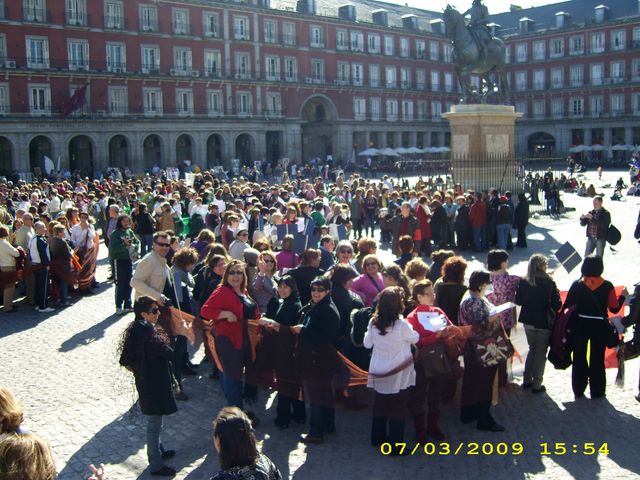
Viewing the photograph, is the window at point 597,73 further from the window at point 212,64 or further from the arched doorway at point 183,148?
the arched doorway at point 183,148

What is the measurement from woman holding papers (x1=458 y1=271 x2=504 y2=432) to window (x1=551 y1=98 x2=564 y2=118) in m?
75.1

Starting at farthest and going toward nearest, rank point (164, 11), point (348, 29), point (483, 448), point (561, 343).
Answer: point (348, 29) < point (164, 11) < point (561, 343) < point (483, 448)

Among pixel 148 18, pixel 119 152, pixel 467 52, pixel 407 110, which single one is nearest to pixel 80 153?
pixel 119 152

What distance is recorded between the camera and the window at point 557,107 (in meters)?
77.4

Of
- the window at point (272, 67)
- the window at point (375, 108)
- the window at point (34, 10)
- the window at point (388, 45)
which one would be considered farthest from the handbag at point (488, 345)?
the window at point (388, 45)

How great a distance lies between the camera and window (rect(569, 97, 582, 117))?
7606 centimetres

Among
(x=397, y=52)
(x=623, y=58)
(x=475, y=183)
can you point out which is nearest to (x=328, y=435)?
(x=475, y=183)

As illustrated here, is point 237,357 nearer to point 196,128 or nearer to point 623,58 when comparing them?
point 196,128

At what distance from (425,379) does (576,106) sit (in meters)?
75.3

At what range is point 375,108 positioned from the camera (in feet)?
234

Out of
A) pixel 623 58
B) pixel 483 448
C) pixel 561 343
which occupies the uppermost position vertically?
pixel 623 58

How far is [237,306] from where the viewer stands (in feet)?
25.6

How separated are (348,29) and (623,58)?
28033 millimetres

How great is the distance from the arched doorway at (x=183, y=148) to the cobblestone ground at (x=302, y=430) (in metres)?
49.5
